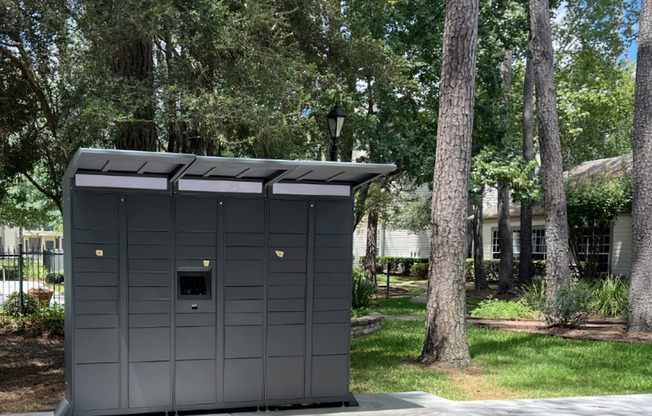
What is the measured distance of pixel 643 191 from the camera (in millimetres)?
13805

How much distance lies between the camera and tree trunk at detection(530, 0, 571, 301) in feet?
51.1

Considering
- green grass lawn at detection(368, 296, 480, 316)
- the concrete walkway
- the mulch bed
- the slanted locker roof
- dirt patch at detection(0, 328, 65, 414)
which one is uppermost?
the slanted locker roof

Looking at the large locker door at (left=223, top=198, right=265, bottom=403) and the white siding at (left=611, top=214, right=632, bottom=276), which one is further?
the white siding at (left=611, top=214, right=632, bottom=276)

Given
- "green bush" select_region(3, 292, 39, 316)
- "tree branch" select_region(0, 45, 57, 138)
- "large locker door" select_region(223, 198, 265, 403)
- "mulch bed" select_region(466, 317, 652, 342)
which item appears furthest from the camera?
"green bush" select_region(3, 292, 39, 316)

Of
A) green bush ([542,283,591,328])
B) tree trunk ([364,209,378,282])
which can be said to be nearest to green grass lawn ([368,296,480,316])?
tree trunk ([364,209,378,282])

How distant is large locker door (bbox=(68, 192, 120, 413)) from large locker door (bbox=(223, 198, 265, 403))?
1088mm

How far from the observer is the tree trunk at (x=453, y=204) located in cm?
1020

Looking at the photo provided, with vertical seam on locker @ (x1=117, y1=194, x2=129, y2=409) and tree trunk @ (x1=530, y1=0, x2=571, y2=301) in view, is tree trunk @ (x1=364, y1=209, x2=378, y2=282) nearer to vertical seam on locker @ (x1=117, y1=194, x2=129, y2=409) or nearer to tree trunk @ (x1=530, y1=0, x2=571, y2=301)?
tree trunk @ (x1=530, y1=0, x2=571, y2=301)

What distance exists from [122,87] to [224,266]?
472 centimetres

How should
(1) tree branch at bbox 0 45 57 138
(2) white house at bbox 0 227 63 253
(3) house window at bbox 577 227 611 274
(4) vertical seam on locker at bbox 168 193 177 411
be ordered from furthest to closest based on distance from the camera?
(2) white house at bbox 0 227 63 253 < (3) house window at bbox 577 227 611 274 < (1) tree branch at bbox 0 45 57 138 < (4) vertical seam on locker at bbox 168 193 177 411

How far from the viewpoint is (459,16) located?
10570mm

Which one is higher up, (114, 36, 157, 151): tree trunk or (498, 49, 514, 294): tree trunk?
(114, 36, 157, 151): tree trunk

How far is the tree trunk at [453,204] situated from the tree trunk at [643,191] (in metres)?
5.25

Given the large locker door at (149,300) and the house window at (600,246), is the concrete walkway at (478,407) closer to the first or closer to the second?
the large locker door at (149,300)
